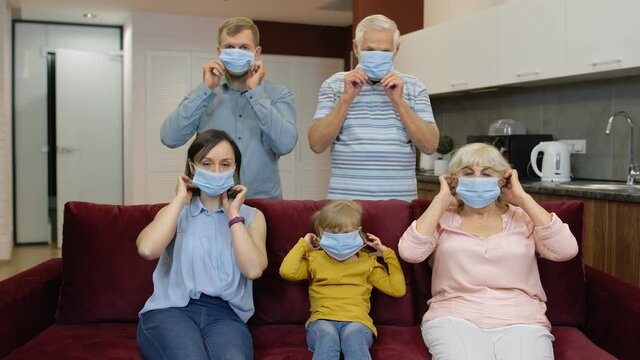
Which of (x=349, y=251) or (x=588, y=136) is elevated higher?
(x=588, y=136)

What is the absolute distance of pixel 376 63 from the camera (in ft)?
7.61

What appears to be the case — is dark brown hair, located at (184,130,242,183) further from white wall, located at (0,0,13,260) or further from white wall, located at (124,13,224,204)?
white wall, located at (124,13,224,204)

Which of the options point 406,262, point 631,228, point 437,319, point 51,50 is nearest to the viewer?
point 437,319

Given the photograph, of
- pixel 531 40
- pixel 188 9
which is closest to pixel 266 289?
pixel 531 40

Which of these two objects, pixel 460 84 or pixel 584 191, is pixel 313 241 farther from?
pixel 460 84

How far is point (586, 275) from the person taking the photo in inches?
91.4

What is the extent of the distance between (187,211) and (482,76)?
276cm

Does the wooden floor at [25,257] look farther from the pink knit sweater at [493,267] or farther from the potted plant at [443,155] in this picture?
the pink knit sweater at [493,267]

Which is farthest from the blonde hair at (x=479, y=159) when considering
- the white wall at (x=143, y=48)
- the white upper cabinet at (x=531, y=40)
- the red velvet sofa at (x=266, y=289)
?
the white wall at (x=143, y=48)

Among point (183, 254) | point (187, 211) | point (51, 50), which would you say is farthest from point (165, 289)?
point (51, 50)

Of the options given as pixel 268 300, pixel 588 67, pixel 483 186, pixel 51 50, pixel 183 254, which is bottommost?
pixel 268 300

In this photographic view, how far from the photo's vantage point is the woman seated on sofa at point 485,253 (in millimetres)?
1939

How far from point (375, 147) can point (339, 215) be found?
38 cm

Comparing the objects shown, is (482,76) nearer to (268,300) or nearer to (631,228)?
(631,228)
